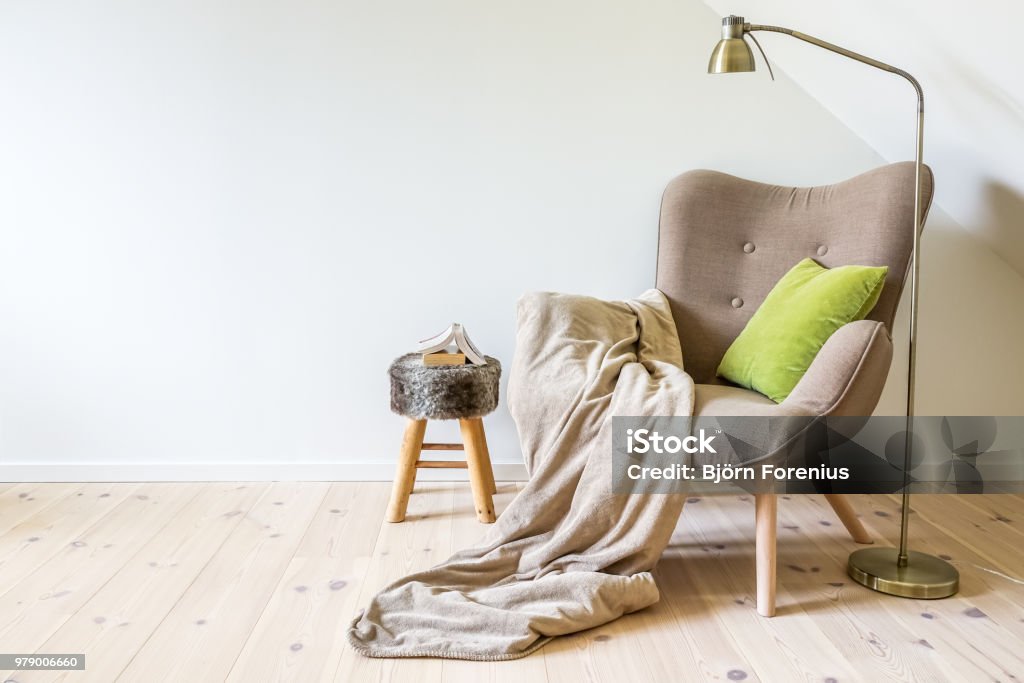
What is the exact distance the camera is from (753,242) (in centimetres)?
266

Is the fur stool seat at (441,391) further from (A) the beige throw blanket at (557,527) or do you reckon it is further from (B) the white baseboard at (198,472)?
(B) the white baseboard at (198,472)

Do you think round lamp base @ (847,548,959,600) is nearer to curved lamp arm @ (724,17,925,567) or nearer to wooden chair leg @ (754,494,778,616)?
curved lamp arm @ (724,17,925,567)

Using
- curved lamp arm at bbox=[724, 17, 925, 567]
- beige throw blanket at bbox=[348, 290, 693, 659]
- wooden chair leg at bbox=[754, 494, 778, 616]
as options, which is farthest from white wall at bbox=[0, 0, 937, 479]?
wooden chair leg at bbox=[754, 494, 778, 616]

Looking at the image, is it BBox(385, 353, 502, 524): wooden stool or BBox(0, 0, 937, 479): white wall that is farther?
BBox(0, 0, 937, 479): white wall

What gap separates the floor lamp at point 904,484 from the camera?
2059 mm

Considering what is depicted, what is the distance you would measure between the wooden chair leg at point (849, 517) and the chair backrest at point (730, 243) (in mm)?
465

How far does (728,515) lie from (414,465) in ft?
2.90

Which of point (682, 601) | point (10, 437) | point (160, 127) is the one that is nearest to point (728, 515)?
point (682, 601)

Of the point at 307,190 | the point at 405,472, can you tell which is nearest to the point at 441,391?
the point at 405,472

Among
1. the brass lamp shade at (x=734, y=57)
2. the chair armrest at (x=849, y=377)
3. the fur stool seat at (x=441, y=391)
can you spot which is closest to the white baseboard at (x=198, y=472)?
the fur stool seat at (x=441, y=391)

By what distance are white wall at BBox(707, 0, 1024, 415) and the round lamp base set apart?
0.79 metres

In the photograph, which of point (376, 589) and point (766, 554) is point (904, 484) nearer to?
point (766, 554)

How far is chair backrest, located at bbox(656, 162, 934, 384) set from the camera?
259cm

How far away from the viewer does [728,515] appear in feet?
8.61
